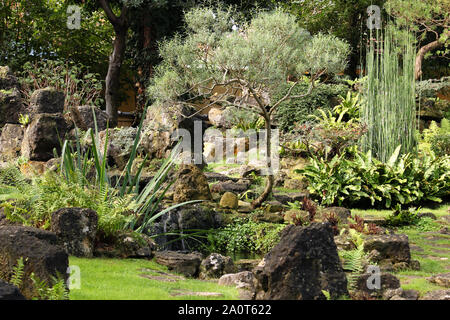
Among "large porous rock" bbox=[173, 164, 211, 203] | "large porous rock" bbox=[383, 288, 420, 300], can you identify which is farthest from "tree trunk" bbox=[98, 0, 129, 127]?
"large porous rock" bbox=[383, 288, 420, 300]

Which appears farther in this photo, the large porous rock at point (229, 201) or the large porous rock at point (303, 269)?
the large porous rock at point (229, 201)

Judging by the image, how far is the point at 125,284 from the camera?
3408mm

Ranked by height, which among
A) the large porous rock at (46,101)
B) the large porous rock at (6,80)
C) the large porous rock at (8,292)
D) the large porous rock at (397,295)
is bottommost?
the large porous rock at (397,295)

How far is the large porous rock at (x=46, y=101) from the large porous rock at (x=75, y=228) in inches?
263

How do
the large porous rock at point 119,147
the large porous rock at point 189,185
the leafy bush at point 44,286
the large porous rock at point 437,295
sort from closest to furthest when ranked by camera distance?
the leafy bush at point 44,286 → the large porous rock at point 437,295 → the large porous rock at point 189,185 → the large porous rock at point 119,147

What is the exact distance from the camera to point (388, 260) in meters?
4.99


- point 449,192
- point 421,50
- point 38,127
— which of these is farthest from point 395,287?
point 421,50

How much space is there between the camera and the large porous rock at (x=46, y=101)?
1023cm

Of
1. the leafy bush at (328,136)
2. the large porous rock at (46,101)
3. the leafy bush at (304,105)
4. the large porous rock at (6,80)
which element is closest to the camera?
the leafy bush at (328,136)

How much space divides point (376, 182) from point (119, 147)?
491 cm

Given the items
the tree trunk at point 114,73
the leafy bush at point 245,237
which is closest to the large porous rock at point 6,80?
the tree trunk at point 114,73

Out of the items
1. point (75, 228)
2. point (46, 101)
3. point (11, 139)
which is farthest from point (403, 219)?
point (11, 139)

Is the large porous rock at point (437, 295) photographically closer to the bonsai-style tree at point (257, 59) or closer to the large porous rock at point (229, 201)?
the bonsai-style tree at point (257, 59)

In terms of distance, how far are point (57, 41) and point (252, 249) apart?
12.1 metres
